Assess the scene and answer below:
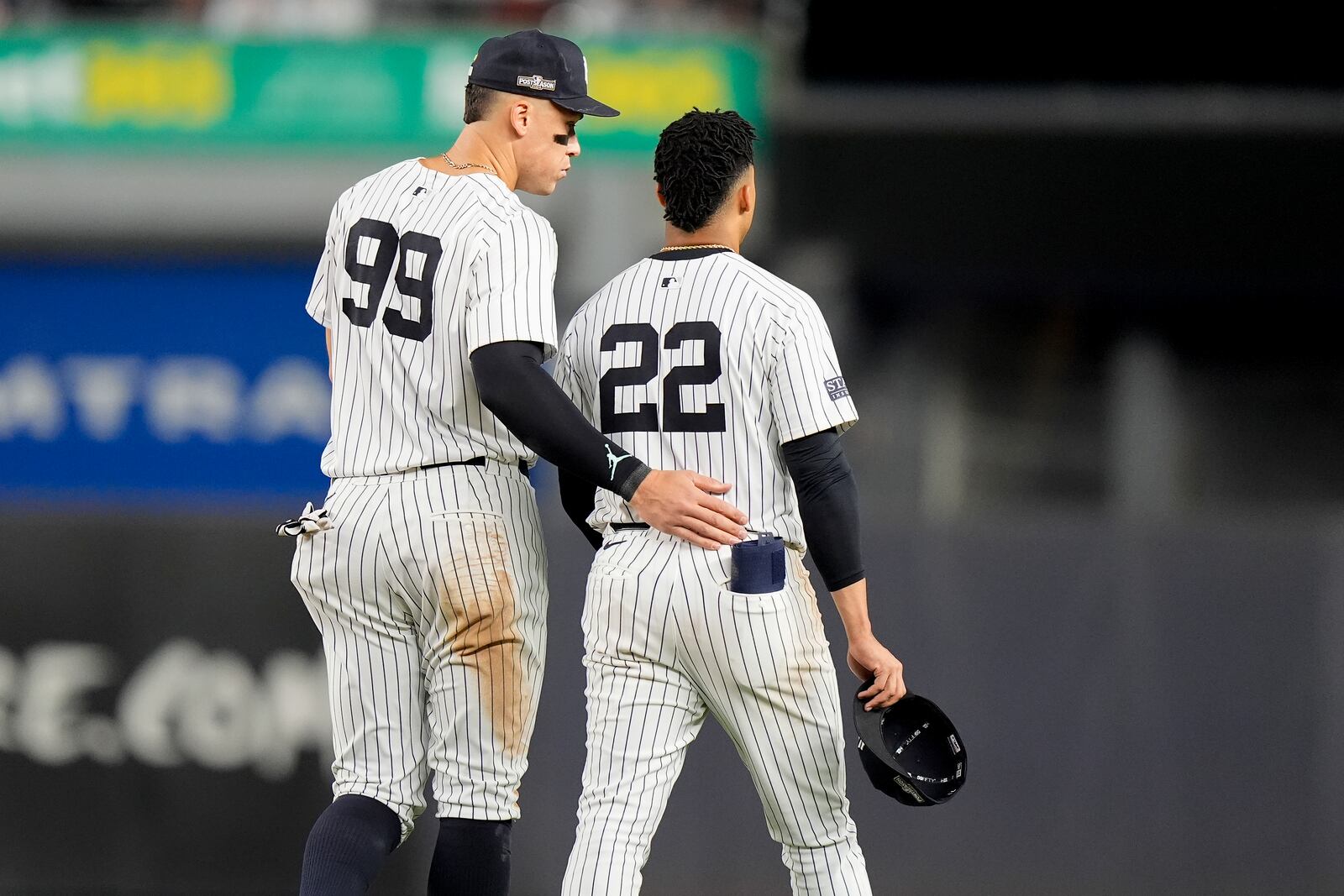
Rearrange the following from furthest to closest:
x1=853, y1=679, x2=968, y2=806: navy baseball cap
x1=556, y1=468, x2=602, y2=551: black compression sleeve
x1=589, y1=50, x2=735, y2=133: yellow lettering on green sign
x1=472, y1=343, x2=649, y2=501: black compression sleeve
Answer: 1. x1=589, y1=50, x2=735, y2=133: yellow lettering on green sign
2. x1=556, y1=468, x2=602, y2=551: black compression sleeve
3. x1=853, y1=679, x2=968, y2=806: navy baseball cap
4. x1=472, y1=343, x2=649, y2=501: black compression sleeve

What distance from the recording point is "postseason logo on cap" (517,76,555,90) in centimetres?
315

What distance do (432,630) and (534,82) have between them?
1.07 meters

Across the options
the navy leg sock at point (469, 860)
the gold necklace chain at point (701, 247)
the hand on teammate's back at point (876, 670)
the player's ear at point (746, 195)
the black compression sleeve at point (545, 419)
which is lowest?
the navy leg sock at point (469, 860)

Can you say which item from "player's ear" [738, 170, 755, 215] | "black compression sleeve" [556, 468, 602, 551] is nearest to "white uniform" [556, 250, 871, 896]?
"player's ear" [738, 170, 755, 215]

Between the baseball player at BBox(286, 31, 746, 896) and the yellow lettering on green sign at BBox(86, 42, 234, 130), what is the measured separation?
5.58 m

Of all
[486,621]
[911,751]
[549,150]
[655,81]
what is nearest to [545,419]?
[486,621]

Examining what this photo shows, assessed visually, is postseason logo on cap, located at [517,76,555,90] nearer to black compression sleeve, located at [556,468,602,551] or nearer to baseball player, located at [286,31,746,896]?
baseball player, located at [286,31,746,896]

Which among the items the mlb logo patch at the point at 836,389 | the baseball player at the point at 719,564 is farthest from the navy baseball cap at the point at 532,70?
the mlb logo patch at the point at 836,389

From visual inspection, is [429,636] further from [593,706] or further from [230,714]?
[230,714]

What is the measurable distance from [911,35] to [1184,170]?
63.1 inches

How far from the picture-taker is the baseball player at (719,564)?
9.86 feet

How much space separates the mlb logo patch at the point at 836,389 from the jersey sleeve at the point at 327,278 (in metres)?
1.00

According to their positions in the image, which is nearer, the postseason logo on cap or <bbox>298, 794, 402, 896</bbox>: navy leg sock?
<bbox>298, 794, 402, 896</bbox>: navy leg sock

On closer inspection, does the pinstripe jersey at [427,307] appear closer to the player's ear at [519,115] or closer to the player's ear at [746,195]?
the player's ear at [519,115]
